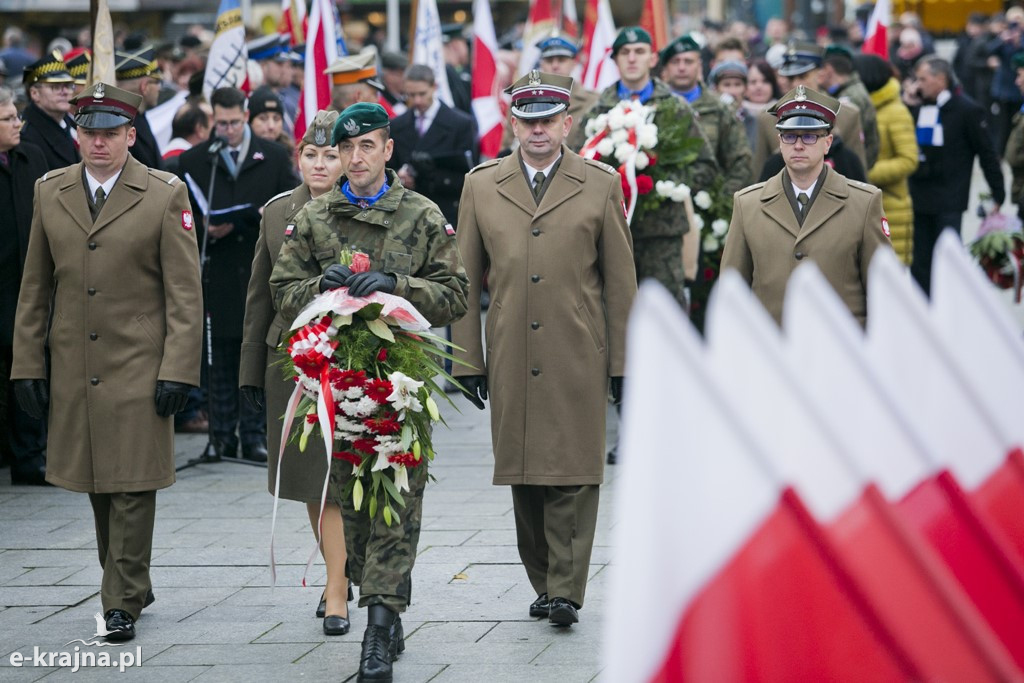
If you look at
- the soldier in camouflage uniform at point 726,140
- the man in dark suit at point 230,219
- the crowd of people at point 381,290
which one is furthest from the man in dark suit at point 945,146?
the crowd of people at point 381,290

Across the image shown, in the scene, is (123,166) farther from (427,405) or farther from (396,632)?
(396,632)

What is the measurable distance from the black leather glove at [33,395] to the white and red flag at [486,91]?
8.32 m

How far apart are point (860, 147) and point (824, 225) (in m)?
4.75

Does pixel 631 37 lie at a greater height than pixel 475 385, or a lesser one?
greater

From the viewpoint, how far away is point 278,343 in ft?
22.5

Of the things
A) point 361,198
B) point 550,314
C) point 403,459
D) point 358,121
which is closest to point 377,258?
point 361,198

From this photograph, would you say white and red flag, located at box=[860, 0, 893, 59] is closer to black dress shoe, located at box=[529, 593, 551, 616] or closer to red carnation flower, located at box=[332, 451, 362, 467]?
black dress shoe, located at box=[529, 593, 551, 616]

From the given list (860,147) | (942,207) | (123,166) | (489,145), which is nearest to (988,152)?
(942,207)

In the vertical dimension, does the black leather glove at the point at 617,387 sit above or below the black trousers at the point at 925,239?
above

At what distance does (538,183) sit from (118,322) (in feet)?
5.85

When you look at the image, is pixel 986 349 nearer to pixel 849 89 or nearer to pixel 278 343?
pixel 278 343

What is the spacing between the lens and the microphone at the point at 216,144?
400 inches

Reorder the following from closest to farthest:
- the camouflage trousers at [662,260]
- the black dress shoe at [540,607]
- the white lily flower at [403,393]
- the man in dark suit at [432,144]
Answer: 1. the white lily flower at [403,393]
2. the black dress shoe at [540,607]
3. the camouflage trousers at [662,260]
4. the man in dark suit at [432,144]

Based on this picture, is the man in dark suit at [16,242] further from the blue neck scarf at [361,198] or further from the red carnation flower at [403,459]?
the red carnation flower at [403,459]
